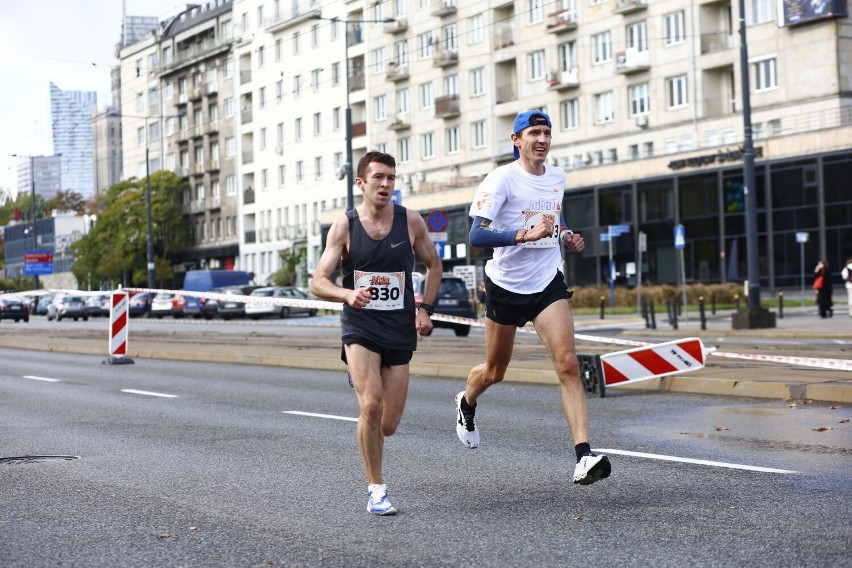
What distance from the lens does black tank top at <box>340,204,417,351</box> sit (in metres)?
7.29

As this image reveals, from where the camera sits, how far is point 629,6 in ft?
192

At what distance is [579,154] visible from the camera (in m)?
62.6

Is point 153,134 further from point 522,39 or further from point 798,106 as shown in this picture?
point 798,106

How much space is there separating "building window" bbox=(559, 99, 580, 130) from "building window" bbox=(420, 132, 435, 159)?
34.5ft

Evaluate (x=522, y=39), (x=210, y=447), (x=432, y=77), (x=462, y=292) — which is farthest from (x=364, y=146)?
(x=210, y=447)

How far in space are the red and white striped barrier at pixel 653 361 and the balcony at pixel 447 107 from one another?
185ft

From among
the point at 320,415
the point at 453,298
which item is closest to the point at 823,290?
the point at 453,298

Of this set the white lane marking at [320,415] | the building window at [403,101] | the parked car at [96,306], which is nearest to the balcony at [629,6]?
the building window at [403,101]

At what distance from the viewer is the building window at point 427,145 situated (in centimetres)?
7269

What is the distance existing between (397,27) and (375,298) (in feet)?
224

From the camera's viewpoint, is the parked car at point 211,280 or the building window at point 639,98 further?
the parked car at point 211,280

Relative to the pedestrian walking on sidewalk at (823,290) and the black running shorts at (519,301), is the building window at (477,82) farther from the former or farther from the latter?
the black running shorts at (519,301)

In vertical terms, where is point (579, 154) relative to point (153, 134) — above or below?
below

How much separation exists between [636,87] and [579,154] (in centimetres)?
465
